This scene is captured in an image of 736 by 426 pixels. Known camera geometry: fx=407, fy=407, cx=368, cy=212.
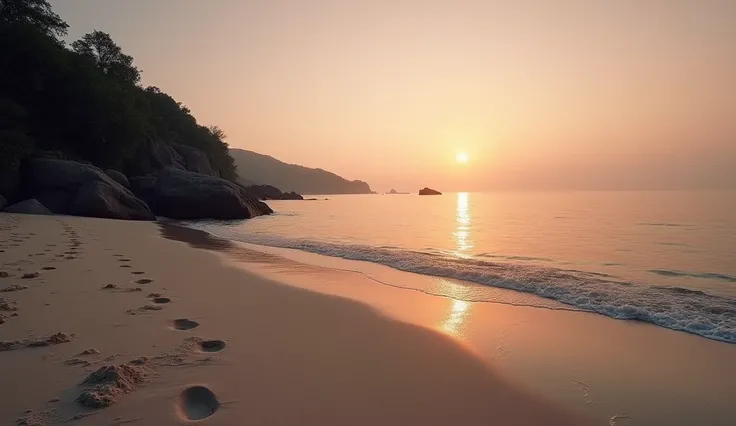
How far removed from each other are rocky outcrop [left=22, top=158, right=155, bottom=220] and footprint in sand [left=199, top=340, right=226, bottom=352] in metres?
18.9

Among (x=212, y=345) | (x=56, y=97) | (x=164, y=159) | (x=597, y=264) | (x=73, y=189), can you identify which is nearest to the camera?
(x=212, y=345)

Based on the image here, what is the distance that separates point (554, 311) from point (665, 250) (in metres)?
8.70

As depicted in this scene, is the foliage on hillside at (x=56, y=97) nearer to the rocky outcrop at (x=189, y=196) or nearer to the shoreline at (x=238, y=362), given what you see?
the rocky outcrop at (x=189, y=196)

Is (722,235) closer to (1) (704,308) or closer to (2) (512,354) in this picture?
(1) (704,308)

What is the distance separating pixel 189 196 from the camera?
2433 cm

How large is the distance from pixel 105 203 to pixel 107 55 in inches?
1196

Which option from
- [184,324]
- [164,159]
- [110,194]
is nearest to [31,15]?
[164,159]

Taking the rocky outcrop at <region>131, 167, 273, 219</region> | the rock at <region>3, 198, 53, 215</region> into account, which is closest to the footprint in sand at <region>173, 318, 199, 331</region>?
the rock at <region>3, 198, 53, 215</region>

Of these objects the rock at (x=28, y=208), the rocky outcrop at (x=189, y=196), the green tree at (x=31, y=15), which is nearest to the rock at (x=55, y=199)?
the rock at (x=28, y=208)

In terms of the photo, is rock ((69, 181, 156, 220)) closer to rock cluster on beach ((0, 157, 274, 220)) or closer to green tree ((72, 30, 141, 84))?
rock cluster on beach ((0, 157, 274, 220))

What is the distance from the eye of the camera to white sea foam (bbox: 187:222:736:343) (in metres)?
5.42

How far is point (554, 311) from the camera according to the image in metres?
5.98

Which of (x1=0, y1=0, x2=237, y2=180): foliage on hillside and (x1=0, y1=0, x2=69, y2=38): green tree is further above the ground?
(x1=0, y1=0, x2=69, y2=38): green tree

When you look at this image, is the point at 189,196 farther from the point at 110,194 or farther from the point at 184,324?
the point at 184,324
